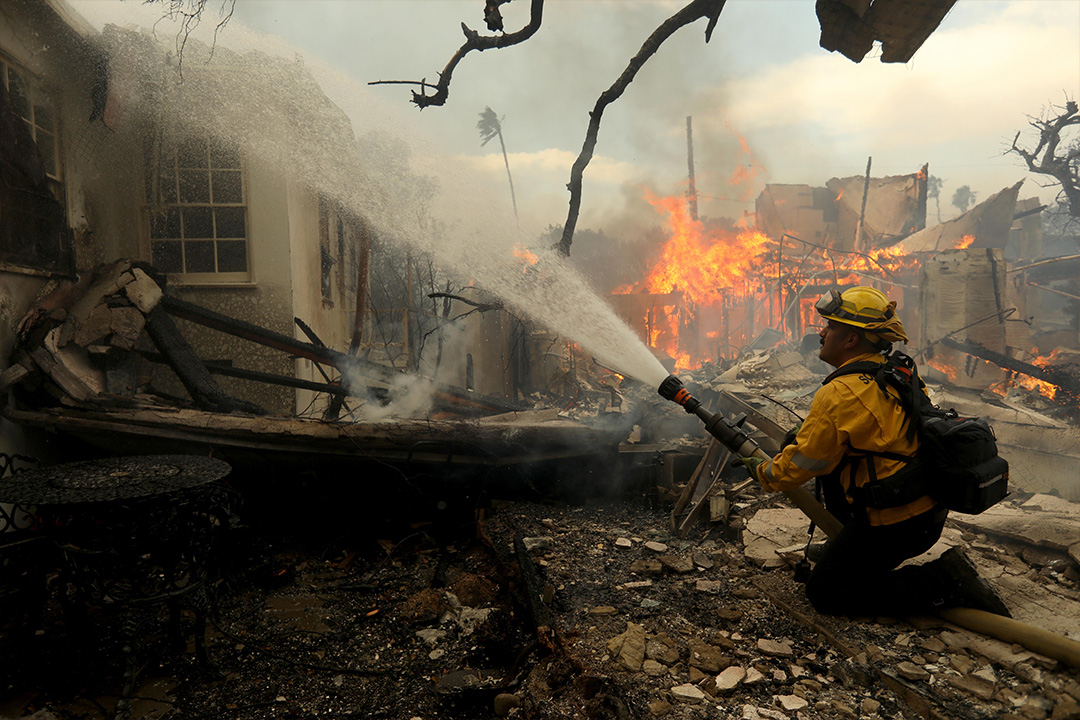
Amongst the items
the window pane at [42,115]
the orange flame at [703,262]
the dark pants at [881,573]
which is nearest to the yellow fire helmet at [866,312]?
the dark pants at [881,573]

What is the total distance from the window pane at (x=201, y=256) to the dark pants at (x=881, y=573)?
8.49 m

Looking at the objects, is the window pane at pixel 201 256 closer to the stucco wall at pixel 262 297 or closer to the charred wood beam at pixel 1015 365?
the stucco wall at pixel 262 297

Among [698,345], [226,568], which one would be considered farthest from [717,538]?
[698,345]

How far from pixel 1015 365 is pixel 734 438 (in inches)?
460

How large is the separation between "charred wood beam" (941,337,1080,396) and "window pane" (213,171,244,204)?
14.5 m

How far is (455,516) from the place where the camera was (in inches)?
230

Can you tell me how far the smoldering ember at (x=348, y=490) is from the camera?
314cm

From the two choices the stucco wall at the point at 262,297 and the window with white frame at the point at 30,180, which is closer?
the window with white frame at the point at 30,180

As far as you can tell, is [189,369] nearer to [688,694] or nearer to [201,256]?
[201,256]

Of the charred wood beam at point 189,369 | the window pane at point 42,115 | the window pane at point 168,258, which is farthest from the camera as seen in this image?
the window pane at point 168,258

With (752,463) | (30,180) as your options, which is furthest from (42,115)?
(752,463)

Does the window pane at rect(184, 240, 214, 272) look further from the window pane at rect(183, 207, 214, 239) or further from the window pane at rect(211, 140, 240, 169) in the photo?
the window pane at rect(211, 140, 240, 169)

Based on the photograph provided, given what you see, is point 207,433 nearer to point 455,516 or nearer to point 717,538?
point 455,516

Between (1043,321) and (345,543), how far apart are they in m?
30.0
